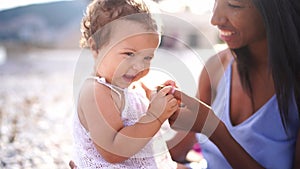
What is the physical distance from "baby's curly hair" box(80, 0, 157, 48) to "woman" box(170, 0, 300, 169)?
0.23 m

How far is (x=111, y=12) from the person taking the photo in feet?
4.42

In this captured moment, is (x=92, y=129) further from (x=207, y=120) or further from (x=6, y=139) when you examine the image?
(x=6, y=139)

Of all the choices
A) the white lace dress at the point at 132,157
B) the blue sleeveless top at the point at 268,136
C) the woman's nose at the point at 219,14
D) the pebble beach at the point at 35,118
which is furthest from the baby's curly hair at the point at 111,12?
the pebble beach at the point at 35,118

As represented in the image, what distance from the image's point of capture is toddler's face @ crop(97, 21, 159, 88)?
4.43 ft

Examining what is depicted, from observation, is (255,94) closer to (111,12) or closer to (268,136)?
(268,136)

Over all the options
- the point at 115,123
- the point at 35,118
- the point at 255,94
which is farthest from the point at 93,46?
the point at 35,118

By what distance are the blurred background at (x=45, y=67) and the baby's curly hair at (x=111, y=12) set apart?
21cm

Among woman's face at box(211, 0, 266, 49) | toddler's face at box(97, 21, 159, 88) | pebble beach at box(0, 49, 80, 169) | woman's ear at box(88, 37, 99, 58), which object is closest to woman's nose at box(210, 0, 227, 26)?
woman's face at box(211, 0, 266, 49)

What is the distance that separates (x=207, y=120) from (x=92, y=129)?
31 cm

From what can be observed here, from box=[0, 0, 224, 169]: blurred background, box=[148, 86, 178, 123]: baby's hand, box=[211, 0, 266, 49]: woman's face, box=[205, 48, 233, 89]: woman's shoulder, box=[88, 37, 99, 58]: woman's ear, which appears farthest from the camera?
box=[0, 0, 224, 169]: blurred background

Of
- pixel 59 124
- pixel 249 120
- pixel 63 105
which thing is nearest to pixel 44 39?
pixel 63 105

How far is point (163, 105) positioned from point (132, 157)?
0.19 meters

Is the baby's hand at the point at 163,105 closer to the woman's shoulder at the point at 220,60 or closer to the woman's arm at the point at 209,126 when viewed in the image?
the woman's arm at the point at 209,126

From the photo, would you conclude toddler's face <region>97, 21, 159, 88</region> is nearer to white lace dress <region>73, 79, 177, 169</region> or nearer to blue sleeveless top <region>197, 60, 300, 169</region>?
white lace dress <region>73, 79, 177, 169</region>
